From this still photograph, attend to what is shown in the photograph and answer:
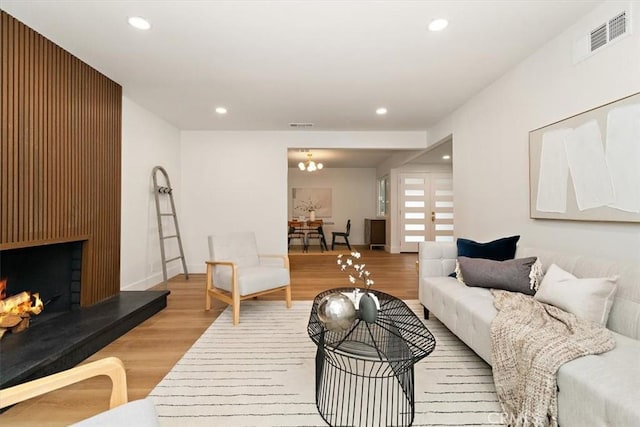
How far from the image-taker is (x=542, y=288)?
6.36ft

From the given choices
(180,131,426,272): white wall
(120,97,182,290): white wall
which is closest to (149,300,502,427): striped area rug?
(120,97,182,290): white wall

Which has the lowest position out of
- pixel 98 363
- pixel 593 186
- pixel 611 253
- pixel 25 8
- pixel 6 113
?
pixel 98 363

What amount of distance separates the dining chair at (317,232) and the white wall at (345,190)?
419 millimetres

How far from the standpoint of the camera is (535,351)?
139cm

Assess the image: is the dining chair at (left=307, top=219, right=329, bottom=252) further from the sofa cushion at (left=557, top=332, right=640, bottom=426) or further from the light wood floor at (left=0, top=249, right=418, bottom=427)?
the sofa cushion at (left=557, top=332, right=640, bottom=426)

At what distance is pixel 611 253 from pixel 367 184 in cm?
730

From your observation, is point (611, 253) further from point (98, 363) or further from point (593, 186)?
point (98, 363)

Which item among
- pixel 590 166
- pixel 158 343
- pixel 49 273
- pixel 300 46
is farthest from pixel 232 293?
pixel 590 166

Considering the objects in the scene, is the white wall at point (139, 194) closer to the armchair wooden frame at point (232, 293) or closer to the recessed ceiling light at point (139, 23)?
the armchair wooden frame at point (232, 293)

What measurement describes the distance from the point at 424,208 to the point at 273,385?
646cm

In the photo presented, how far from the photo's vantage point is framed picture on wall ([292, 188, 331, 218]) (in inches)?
359

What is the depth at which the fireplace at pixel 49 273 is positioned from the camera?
7.53ft

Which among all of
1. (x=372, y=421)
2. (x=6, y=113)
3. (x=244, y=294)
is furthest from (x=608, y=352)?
(x=6, y=113)

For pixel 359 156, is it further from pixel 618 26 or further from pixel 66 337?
pixel 66 337
